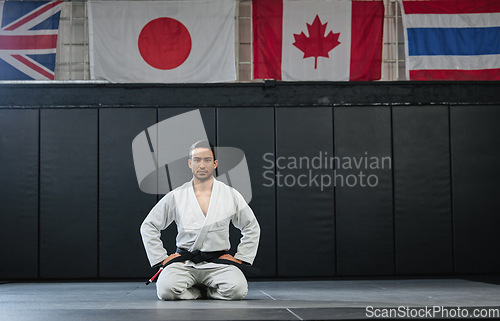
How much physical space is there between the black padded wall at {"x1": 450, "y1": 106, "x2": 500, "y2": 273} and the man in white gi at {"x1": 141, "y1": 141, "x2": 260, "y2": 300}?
423 centimetres

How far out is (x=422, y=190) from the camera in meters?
8.60

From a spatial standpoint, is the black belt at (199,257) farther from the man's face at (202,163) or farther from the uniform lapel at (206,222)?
the man's face at (202,163)

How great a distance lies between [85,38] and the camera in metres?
8.91

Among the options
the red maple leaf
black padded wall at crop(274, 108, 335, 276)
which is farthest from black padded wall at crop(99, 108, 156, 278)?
the red maple leaf

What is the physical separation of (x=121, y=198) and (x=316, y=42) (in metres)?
3.47

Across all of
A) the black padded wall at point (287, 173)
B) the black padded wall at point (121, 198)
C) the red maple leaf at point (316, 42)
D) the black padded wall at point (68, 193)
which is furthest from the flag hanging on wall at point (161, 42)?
the red maple leaf at point (316, 42)

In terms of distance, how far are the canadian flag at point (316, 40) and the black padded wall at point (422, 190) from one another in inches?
37.5

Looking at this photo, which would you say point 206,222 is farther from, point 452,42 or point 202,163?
point 452,42

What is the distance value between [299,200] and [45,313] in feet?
15.5

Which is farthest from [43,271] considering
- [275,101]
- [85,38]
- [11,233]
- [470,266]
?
[470,266]

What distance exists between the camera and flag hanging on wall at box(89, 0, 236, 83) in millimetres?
8523

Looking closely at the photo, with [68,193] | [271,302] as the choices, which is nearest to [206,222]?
[271,302]

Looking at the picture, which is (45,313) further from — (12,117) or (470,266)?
(470,266)

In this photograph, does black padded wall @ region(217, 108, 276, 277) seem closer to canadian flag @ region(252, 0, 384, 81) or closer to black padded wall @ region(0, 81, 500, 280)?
black padded wall @ region(0, 81, 500, 280)
